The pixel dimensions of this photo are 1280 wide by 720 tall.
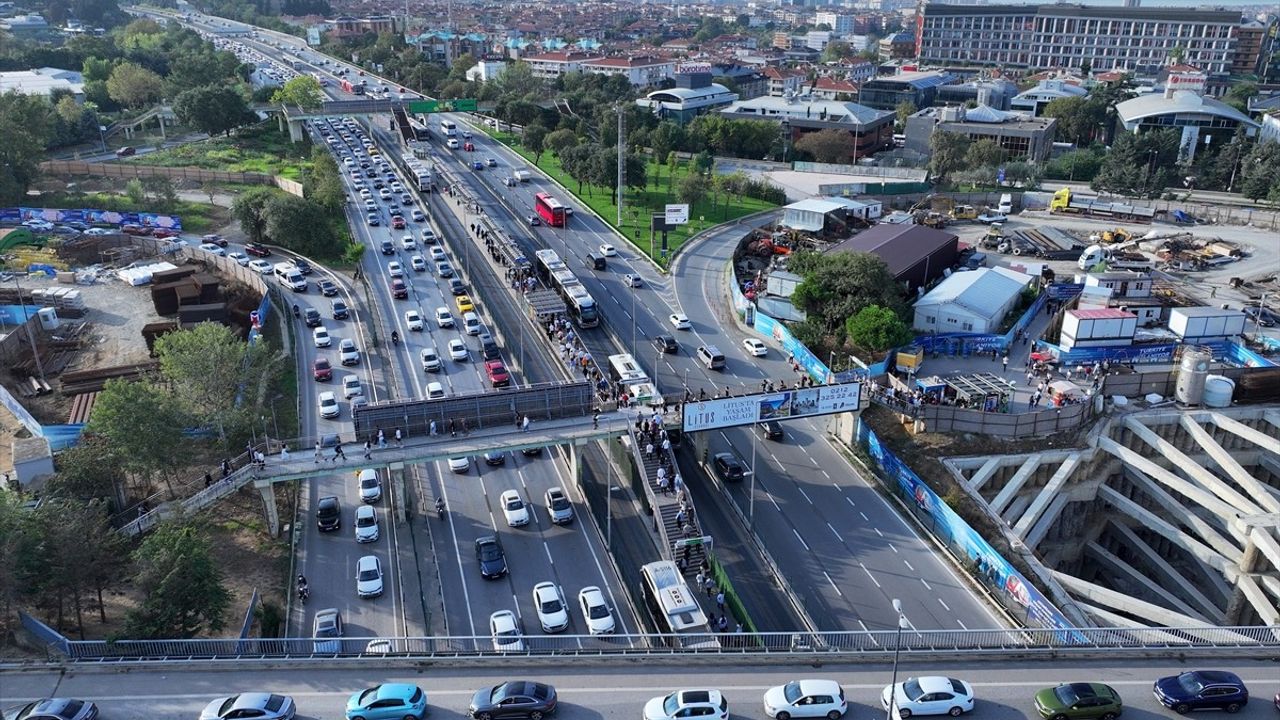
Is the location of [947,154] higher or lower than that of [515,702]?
higher

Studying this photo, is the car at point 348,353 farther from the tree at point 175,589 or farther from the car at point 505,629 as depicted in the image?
the car at point 505,629

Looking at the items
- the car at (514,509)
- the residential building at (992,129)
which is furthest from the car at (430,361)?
the residential building at (992,129)

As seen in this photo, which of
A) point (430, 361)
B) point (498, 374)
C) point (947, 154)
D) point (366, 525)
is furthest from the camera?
point (947, 154)

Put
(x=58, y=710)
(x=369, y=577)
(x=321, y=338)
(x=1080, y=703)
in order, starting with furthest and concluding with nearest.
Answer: (x=321, y=338)
(x=369, y=577)
(x=1080, y=703)
(x=58, y=710)

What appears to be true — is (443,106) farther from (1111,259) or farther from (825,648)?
(825,648)

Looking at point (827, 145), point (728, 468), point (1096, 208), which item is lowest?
point (728, 468)

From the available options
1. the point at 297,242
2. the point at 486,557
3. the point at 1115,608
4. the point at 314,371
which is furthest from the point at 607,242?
the point at 1115,608

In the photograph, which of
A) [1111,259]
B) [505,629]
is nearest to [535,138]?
[1111,259]
